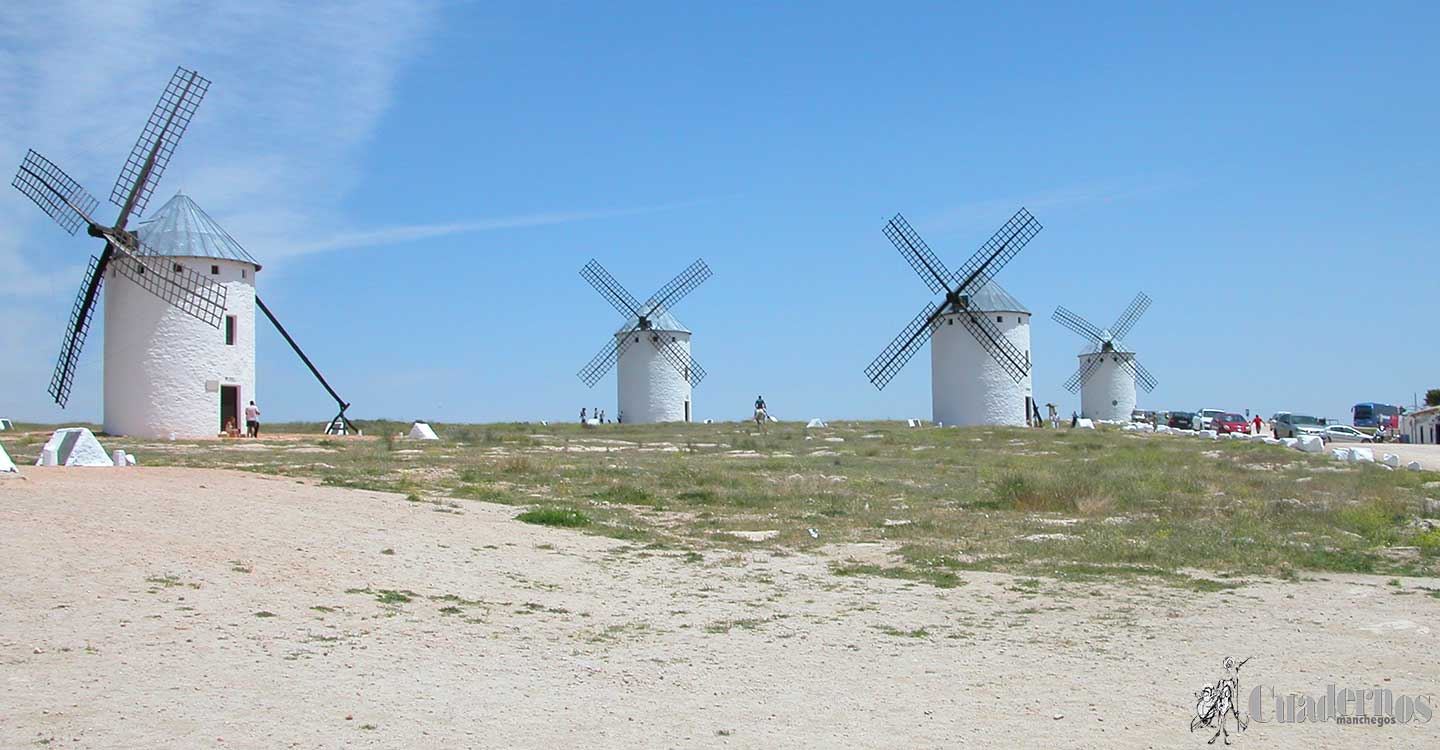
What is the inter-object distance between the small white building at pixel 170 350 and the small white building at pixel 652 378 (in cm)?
2614

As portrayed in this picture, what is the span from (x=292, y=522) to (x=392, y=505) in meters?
2.85

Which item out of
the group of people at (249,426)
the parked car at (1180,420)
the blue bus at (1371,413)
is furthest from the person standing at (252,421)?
the blue bus at (1371,413)

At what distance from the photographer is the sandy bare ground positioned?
24.9 feet

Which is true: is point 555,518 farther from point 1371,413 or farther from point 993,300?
point 1371,413

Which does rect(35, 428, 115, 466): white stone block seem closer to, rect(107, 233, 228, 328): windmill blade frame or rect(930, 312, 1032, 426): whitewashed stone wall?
rect(107, 233, 228, 328): windmill blade frame

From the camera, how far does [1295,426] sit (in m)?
60.3

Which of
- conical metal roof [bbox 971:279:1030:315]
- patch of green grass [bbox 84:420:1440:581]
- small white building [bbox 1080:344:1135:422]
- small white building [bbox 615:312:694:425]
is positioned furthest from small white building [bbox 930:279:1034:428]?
patch of green grass [bbox 84:420:1440:581]

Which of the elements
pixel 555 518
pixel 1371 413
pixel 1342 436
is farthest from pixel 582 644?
pixel 1371 413

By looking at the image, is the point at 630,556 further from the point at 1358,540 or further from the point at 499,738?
the point at 1358,540

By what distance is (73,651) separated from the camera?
8.45 metres

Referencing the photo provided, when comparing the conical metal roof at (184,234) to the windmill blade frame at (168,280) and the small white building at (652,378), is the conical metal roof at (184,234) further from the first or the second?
the small white building at (652,378)

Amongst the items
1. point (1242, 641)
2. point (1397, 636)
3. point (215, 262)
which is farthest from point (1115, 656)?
point (215, 262)

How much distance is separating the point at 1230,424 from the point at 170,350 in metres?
48.4

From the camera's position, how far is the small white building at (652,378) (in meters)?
61.7
